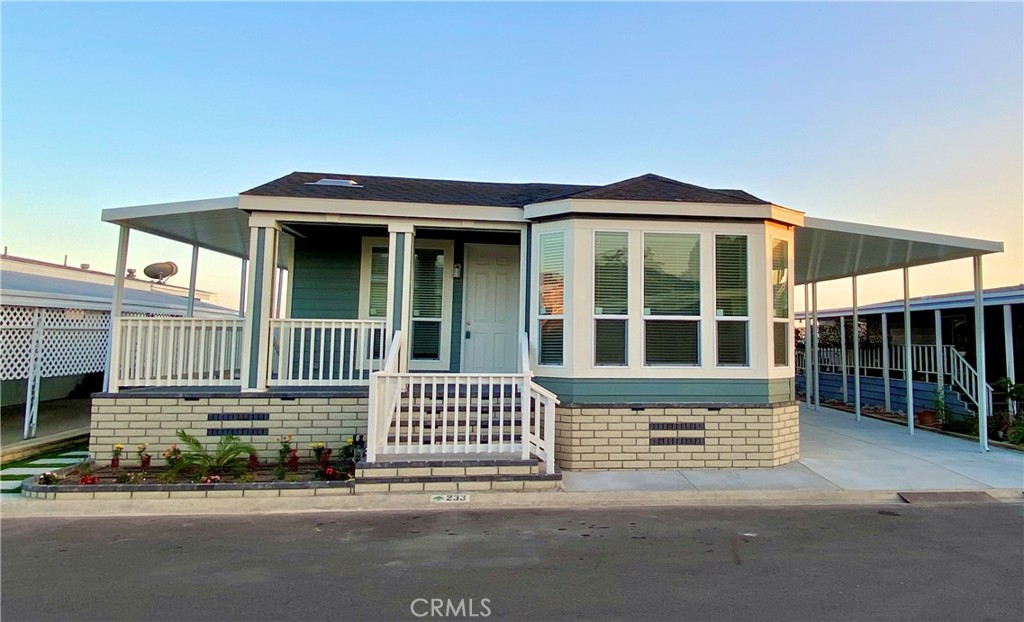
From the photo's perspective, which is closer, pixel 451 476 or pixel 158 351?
pixel 451 476

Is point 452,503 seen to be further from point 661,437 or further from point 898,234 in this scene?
point 898,234

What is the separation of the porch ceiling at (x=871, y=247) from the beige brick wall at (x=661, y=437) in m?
2.70

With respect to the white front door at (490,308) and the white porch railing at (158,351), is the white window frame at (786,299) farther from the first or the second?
the white porch railing at (158,351)

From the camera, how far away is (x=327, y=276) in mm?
8094

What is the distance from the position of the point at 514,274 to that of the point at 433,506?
4320 millimetres

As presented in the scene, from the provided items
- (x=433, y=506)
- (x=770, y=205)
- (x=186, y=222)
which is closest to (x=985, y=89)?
(x=770, y=205)

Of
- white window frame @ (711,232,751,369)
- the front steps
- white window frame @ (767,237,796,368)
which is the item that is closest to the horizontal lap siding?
the front steps

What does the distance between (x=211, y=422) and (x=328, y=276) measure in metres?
2.81

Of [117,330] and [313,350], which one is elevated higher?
[117,330]

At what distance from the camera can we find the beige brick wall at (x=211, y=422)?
5957mm

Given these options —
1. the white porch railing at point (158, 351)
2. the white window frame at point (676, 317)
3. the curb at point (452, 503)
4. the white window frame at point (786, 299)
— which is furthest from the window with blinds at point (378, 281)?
the white window frame at point (786, 299)

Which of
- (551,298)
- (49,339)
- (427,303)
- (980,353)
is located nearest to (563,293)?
(551,298)

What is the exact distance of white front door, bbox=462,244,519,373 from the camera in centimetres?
815

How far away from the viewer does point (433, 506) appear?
16.1ft
